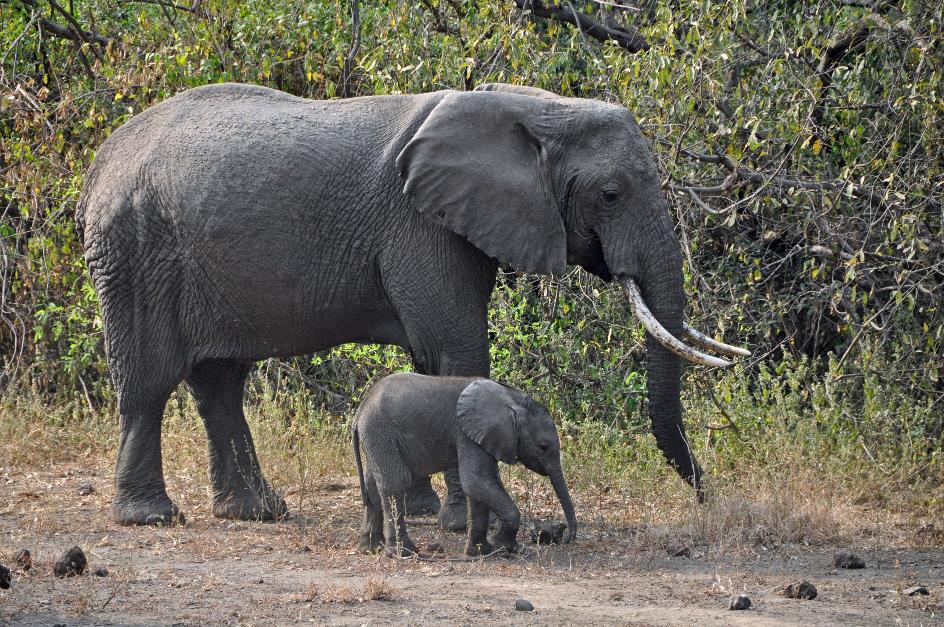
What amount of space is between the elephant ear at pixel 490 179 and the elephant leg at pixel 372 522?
4.39 ft

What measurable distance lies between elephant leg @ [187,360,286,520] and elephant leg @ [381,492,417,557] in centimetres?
153

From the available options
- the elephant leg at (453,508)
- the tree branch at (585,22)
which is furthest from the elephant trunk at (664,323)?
the tree branch at (585,22)

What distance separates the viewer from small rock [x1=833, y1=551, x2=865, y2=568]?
6.33 meters

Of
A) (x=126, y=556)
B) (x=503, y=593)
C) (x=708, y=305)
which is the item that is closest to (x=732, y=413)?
(x=708, y=305)

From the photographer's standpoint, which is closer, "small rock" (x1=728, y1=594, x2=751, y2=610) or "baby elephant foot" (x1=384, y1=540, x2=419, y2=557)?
"small rock" (x1=728, y1=594, x2=751, y2=610)

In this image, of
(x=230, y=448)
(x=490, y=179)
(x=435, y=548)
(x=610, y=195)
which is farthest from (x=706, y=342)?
(x=230, y=448)

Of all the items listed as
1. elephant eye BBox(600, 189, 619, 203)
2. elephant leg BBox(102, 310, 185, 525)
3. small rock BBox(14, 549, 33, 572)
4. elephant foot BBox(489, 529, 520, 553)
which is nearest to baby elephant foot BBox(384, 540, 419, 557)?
elephant foot BBox(489, 529, 520, 553)

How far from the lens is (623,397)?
9.68 meters

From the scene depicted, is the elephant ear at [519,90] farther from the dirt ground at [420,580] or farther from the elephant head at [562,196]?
the dirt ground at [420,580]

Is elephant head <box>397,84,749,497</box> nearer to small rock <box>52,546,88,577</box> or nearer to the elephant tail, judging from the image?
the elephant tail

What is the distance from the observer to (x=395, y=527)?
6328 millimetres

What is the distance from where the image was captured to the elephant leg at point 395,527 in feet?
20.7

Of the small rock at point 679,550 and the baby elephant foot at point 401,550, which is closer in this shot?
the baby elephant foot at point 401,550

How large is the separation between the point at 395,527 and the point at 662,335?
5.39 ft
